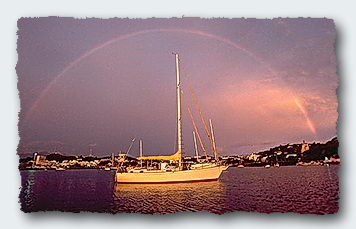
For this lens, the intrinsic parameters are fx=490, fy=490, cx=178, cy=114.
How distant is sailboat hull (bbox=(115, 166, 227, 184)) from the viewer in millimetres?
4117

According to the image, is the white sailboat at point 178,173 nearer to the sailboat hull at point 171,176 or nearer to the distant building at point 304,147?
the sailboat hull at point 171,176

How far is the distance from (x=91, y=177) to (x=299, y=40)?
2.02m

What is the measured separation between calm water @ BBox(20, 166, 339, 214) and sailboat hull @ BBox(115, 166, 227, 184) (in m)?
0.06

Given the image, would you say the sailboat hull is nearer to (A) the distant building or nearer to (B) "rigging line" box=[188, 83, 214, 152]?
(B) "rigging line" box=[188, 83, 214, 152]

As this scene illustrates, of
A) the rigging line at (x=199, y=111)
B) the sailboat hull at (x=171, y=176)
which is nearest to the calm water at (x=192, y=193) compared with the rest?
the sailboat hull at (x=171, y=176)

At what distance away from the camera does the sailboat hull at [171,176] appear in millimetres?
4117

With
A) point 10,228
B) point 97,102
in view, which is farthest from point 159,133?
point 10,228

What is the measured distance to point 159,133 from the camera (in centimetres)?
402

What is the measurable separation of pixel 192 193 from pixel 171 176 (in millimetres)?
260

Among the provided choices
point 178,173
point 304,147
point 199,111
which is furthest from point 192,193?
point 304,147

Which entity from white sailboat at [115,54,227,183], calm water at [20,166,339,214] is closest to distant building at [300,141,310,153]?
calm water at [20,166,339,214]

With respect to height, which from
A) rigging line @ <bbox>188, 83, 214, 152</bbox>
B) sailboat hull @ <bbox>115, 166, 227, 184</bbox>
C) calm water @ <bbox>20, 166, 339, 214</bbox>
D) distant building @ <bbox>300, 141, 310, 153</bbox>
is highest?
Result: rigging line @ <bbox>188, 83, 214, 152</bbox>

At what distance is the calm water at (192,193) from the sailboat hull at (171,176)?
0.06 metres

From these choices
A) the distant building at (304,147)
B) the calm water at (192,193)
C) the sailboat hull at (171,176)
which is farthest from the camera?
the sailboat hull at (171,176)
